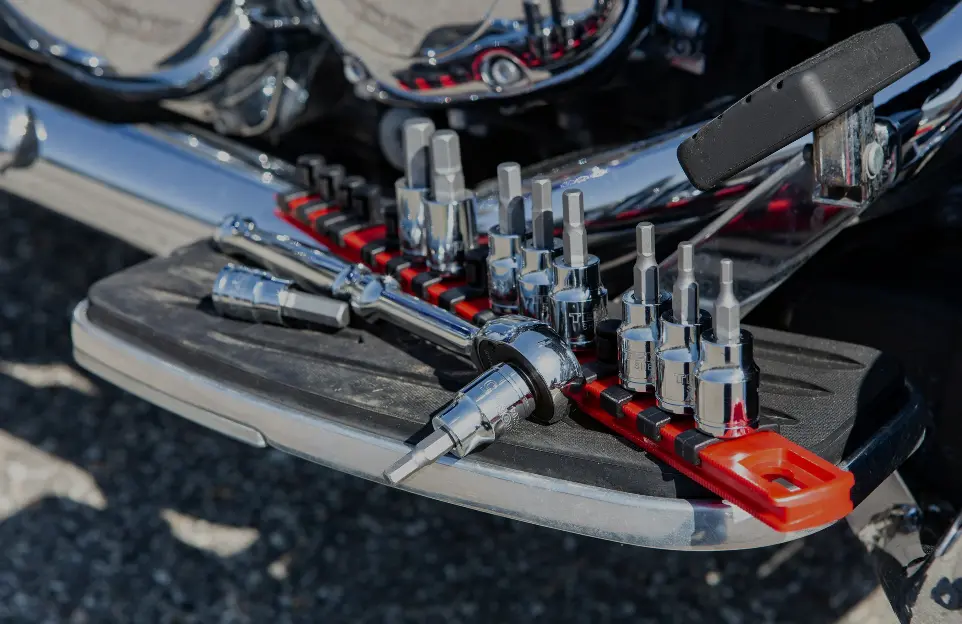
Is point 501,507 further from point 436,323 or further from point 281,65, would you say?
point 281,65

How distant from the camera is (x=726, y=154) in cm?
76

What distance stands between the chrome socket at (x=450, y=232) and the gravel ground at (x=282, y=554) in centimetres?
44

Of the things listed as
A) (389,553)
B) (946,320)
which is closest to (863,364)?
(946,320)

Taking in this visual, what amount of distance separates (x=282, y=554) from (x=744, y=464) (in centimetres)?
78

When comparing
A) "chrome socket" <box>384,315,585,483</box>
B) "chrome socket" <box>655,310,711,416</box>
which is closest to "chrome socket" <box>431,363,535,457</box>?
"chrome socket" <box>384,315,585,483</box>

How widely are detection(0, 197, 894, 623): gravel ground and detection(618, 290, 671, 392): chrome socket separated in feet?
1.65

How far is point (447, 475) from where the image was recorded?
0.87 meters

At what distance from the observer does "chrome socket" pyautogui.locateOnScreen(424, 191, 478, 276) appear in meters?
1.04

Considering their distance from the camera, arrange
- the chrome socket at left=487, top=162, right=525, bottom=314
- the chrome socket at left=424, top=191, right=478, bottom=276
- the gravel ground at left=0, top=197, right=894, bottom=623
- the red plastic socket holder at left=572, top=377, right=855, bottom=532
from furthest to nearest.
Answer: the gravel ground at left=0, top=197, right=894, bottom=623 < the chrome socket at left=424, top=191, right=478, bottom=276 < the chrome socket at left=487, top=162, right=525, bottom=314 < the red plastic socket holder at left=572, top=377, right=855, bottom=532

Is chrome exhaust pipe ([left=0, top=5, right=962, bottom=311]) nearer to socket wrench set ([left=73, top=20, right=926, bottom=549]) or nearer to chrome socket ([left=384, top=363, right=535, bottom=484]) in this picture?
socket wrench set ([left=73, top=20, right=926, bottom=549])

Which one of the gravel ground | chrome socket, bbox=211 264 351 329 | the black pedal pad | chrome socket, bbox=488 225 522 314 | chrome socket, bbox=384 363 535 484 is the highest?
the black pedal pad

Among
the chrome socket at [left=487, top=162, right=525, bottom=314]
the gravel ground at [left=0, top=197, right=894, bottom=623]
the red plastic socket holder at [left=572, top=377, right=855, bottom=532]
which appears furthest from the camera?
the gravel ground at [left=0, top=197, right=894, bottom=623]

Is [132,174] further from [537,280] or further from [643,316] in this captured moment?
[643,316]

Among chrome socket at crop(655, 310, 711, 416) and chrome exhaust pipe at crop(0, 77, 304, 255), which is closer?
chrome socket at crop(655, 310, 711, 416)
